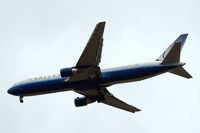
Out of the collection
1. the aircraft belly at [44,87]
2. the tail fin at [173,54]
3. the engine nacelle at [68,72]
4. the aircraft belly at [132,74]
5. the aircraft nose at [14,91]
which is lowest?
the aircraft nose at [14,91]

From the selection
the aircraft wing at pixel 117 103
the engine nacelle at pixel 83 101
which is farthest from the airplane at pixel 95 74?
the aircraft wing at pixel 117 103

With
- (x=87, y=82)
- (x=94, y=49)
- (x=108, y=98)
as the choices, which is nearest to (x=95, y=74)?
(x=87, y=82)

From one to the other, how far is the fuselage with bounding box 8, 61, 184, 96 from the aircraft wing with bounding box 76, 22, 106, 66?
3.05 m

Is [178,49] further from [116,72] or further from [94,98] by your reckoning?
[94,98]

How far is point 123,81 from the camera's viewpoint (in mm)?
57188

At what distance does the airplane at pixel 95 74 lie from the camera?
53.5m

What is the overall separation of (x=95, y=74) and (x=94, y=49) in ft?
15.3

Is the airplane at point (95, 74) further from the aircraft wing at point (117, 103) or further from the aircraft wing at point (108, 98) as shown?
the aircraft wing at point (117, 103)

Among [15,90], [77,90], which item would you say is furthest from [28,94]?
[77,90]

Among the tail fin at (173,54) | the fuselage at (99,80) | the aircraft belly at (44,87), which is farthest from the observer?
the aircraft belly at (44,87)

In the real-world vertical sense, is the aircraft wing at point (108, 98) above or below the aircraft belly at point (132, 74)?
below

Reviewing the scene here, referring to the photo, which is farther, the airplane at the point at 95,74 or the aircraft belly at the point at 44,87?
the aircraft belly at the point at 44,87

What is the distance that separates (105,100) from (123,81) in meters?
8.03

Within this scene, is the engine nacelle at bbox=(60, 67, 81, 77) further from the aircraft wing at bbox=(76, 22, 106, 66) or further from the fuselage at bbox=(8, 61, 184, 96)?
the fuselage at bbox=(8, 61, 184, 96)
